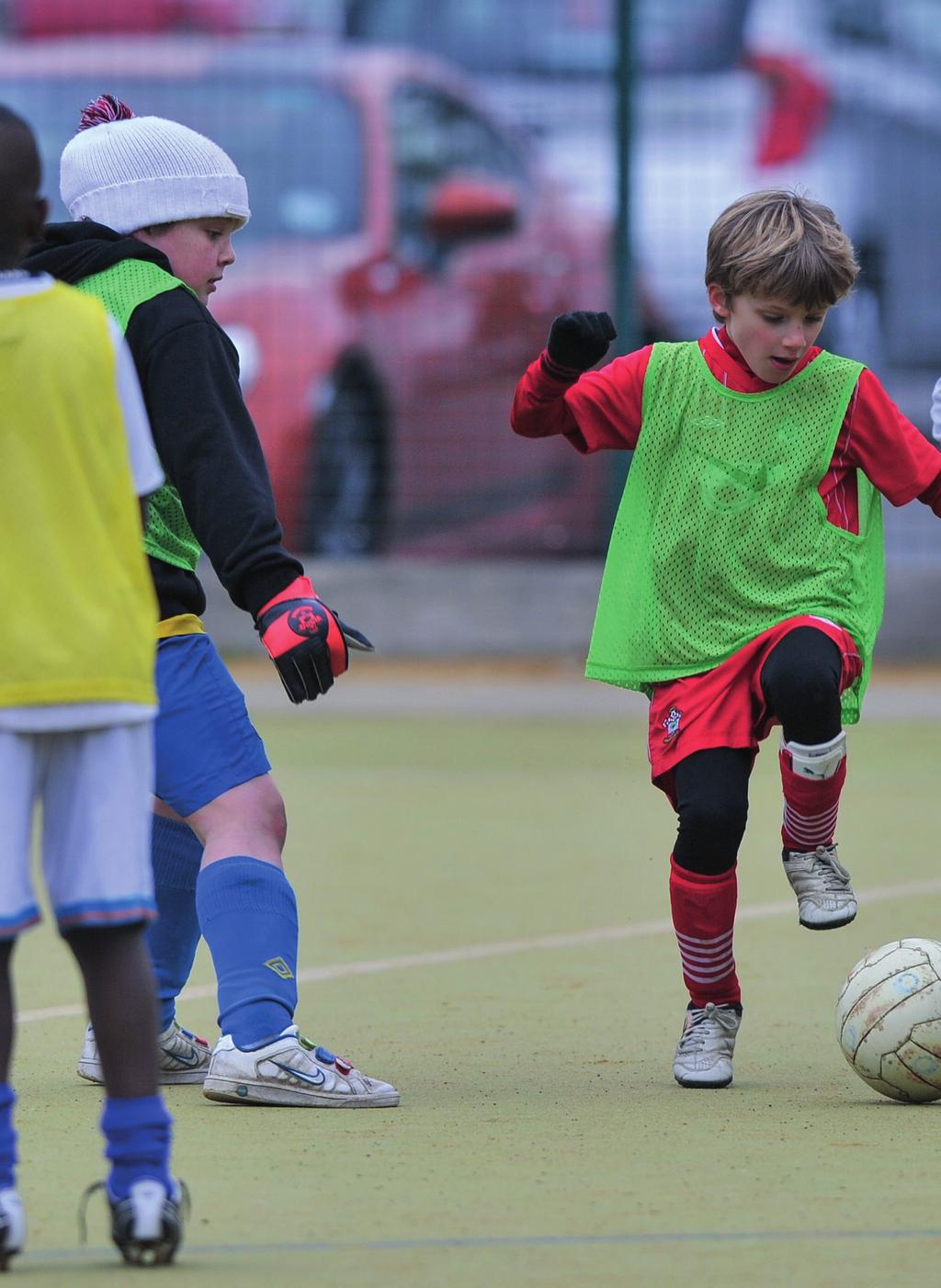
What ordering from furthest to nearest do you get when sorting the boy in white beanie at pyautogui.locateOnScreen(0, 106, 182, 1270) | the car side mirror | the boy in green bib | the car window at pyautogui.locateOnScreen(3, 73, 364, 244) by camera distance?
1. the car side mirror
2. the car window at pyautogui.locateOnScreen(3, 73, 364, 244)
3. the boy in green bib
4. the boy in white beanie at pyautogui.locateOnScreen(0, 106, 182, 1270)

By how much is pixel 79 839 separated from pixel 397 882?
424 centimetres

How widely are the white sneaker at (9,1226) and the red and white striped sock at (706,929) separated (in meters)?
1.84

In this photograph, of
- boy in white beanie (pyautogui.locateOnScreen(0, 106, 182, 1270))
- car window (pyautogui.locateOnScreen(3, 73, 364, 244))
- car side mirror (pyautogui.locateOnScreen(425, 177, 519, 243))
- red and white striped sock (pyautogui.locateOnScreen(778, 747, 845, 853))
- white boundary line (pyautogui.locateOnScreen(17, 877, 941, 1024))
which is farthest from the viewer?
car side mirror (pyautogui.locateOnScreen(425, 177, 519, 243))

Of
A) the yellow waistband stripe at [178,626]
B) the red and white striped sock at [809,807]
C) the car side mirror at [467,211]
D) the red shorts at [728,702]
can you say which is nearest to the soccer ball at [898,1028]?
the red and white striped sock at [809,807]

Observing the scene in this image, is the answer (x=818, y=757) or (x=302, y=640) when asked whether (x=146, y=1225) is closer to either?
(x=302, y=640)


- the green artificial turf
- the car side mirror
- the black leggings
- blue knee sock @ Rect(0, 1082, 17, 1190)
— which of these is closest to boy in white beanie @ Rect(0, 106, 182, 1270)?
blue knee sock @ Rect(0, 1082, 17, 1190)

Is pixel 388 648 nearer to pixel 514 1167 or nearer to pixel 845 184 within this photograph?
pixel 845 184

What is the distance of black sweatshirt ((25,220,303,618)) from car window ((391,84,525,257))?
28.8ft

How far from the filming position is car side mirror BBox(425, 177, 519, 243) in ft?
43.5

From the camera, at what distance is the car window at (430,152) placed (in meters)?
13.2

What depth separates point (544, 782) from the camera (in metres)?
9.90

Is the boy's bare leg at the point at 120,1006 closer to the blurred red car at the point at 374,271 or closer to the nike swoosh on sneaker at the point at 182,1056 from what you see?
the nike swoosh on sneaker at the point at 182,1056

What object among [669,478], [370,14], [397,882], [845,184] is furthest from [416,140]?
[669,478]

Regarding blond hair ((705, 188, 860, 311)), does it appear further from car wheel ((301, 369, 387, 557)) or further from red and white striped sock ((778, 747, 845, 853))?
car wheel ((301, 369, 387, 557))
